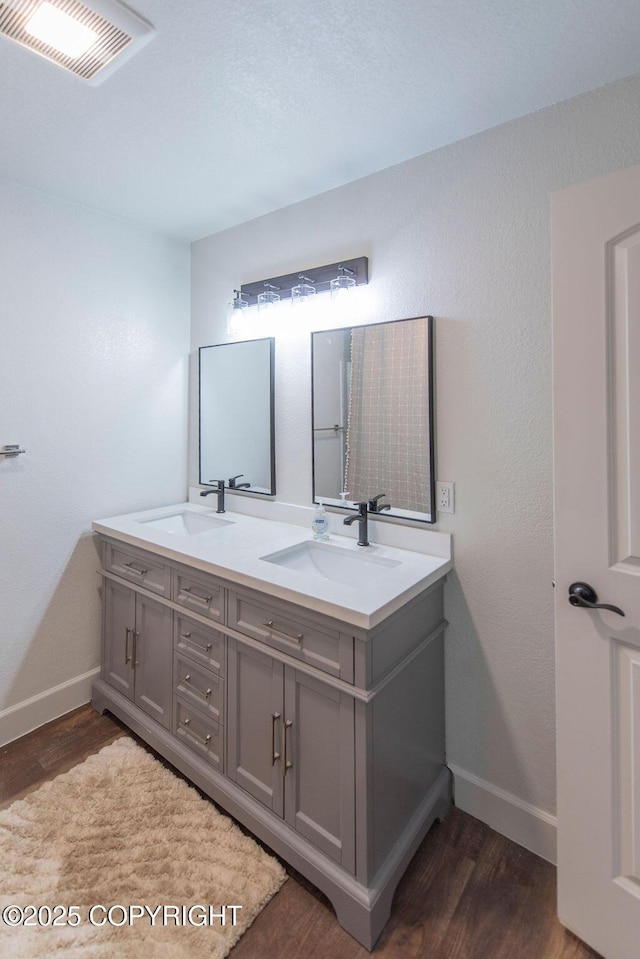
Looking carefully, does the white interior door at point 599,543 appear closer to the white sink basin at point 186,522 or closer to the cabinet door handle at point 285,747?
the cabinet door handle at point 285,747

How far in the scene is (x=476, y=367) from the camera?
5.37 feet

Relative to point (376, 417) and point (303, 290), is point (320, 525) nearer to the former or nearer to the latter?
point (376, 417)

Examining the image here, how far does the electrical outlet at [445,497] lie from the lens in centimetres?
171

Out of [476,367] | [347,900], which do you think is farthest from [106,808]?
[476,367]

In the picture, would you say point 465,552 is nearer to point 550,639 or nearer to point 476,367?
point 550,639

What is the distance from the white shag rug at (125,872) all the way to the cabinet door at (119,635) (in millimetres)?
420

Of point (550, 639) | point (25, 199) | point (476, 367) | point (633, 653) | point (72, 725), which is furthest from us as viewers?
point (72, 725)

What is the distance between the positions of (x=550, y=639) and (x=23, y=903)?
5.88 feet

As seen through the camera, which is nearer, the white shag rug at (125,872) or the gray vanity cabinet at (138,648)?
the white shag rug at (125,872)

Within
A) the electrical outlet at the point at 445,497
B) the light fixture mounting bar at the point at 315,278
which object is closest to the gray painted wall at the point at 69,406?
the light fixture mounting bar at the point at 315,278

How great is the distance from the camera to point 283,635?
1.46 metres

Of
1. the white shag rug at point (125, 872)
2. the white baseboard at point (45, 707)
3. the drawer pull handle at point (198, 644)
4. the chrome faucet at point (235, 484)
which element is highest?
the chrome faucet at point (235, 484)

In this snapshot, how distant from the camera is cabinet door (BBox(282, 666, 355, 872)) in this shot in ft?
4.27

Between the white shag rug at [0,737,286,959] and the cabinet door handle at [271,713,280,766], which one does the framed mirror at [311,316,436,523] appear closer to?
the cabinet door handle at [271,713,280,766]
